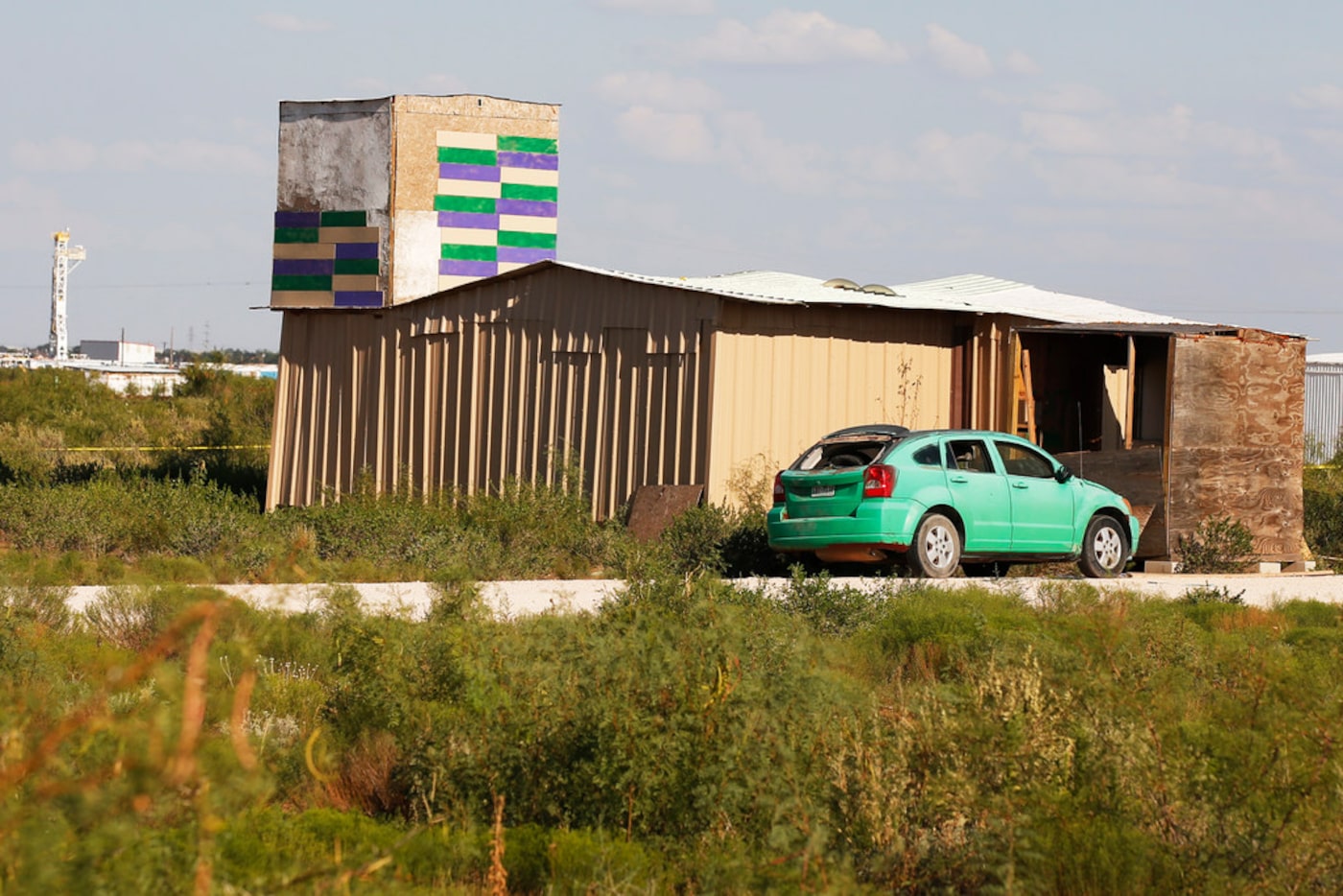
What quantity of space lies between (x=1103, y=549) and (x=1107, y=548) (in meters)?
0.07

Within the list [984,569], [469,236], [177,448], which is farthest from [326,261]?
[177,448]

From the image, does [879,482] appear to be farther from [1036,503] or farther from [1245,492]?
[1245,492]

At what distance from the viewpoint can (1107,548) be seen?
1692 cm

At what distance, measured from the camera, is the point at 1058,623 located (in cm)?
927

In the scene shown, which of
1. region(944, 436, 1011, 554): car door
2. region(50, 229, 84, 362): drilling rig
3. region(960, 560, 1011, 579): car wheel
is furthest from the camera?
region(50, 229, 84, 362): drilling rig

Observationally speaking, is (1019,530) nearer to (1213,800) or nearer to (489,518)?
(489,518)

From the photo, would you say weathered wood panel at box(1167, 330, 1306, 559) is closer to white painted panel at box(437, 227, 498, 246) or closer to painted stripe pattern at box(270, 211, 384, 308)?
white painted panel at box(437, 227, 498, 246)

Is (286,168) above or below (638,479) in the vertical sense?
above

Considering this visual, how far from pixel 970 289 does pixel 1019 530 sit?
32.8ft

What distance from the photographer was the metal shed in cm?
1842

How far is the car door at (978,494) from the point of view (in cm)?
1551

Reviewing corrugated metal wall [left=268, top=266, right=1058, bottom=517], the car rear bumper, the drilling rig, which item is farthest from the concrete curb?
the drilling rig

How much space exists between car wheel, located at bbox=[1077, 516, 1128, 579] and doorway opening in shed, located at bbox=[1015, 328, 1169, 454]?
114 inches

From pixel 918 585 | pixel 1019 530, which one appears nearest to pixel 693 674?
pixel 918 585
